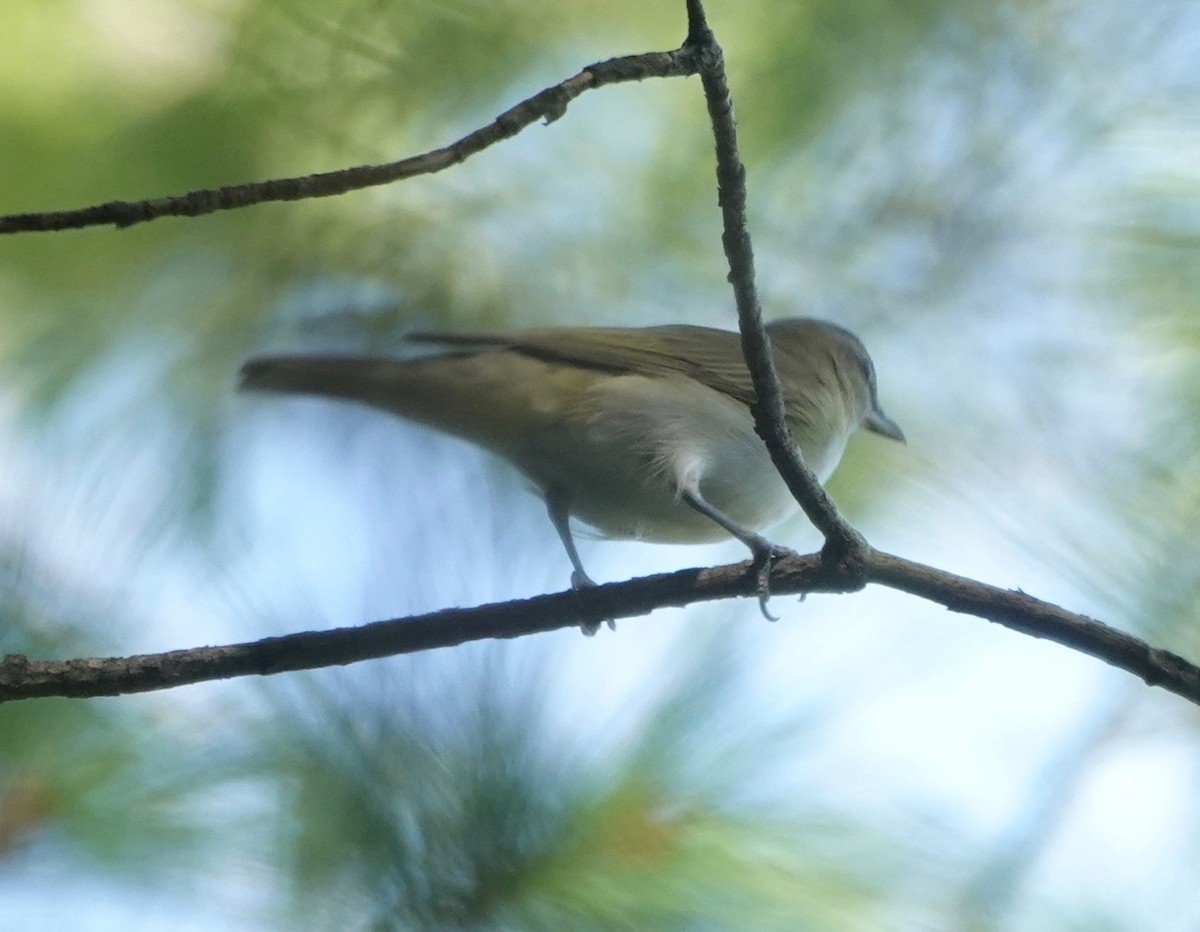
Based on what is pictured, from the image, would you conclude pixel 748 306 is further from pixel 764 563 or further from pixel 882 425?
pixel 882 425

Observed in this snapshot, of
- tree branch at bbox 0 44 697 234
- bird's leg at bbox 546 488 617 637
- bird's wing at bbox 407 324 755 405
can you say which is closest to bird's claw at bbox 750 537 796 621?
bird's leg at bbox 546 488 617 637

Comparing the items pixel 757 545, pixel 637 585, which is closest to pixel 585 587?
pixel 637 585

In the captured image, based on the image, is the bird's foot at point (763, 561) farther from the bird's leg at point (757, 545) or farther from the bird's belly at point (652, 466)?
the bird's belly at point (652, 466)

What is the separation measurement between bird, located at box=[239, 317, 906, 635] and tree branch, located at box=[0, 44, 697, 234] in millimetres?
1031

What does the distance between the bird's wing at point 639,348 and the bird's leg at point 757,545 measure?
31 cm

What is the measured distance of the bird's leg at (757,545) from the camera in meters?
2.05

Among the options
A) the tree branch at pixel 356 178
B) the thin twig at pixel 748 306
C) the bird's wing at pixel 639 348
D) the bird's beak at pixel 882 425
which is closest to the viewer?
the tree branch at pixel 356 178

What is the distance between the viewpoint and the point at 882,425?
2.99 meters

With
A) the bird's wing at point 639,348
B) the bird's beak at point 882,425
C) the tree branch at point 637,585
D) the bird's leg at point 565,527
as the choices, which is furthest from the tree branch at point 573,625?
the bird's beak at point 882,425

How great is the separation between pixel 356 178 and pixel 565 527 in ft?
4.65

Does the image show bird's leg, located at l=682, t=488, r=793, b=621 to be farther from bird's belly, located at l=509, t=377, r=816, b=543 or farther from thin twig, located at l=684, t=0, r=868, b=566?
thin twig, located at l=684, t=0, r=868, b=566

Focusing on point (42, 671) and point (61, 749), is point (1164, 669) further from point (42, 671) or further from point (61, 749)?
point (61, 749)

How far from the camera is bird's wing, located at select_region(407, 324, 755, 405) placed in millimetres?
2523

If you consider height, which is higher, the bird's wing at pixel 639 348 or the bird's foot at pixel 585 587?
the bird's wing at pixel 639 348
